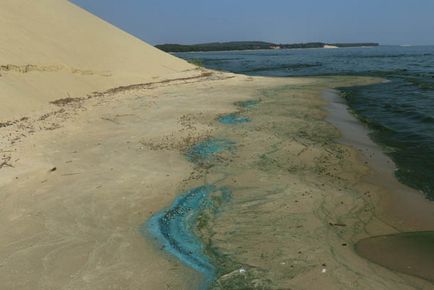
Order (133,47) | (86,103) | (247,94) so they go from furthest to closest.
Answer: (133,47) < (247,94) < (86,103)

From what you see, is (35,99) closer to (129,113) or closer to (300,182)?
(129,113)

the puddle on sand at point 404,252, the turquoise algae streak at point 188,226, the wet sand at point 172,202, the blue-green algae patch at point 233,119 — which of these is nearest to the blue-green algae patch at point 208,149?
the wet sand at point 172,202

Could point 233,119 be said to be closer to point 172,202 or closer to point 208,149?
point 208,149

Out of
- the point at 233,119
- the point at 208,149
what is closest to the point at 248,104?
the point at 233,119

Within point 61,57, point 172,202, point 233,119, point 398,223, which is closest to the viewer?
point 398,223

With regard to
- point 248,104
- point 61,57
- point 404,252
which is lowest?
point 248,104

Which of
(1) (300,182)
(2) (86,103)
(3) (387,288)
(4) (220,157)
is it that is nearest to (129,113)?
(2) (86,103)

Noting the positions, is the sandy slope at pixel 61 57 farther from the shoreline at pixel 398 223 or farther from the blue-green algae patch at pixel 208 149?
the shoreline at pixel 398 223

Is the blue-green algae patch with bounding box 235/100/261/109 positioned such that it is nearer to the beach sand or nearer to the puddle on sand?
the beach sand
